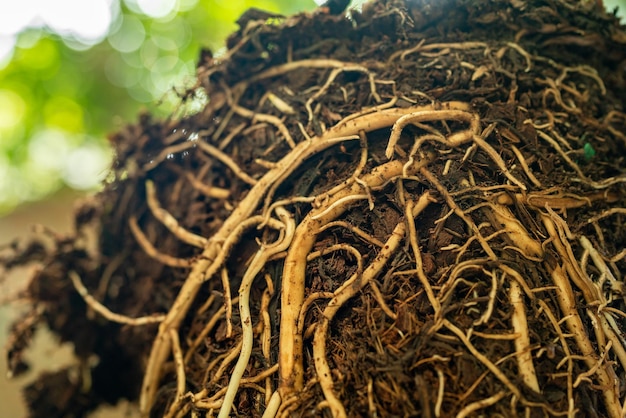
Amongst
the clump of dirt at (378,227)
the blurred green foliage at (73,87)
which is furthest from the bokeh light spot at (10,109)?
the clump of dirt at (378,227)

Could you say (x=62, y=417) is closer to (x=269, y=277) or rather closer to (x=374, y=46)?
(x=269, y=277)

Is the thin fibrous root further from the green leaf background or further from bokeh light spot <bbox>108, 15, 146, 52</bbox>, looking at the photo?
bokeh light spot <bbox>108, 15, 146, 52</bbox>

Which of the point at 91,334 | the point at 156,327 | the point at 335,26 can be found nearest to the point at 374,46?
the point at 335,26

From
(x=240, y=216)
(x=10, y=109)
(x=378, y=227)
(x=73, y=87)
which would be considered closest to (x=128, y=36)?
(x=73, y=87)

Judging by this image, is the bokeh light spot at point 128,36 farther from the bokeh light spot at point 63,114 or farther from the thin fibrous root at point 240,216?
the thin fibrous root at point 240,216

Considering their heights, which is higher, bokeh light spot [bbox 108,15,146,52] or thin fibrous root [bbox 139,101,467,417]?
bokeh light spot [bbox 108,15,146,52]

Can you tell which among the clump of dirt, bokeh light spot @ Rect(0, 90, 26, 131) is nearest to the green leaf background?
bokeh light spot @ Rect(0, 90, 26, 131)
